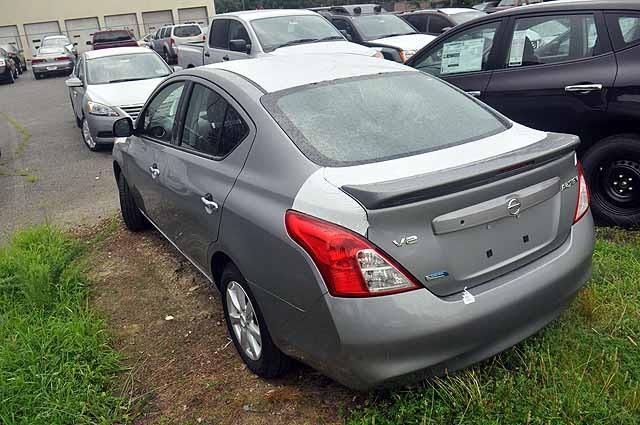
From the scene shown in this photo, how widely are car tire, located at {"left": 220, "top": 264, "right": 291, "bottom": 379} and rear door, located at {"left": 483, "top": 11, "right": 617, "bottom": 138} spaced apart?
3.10 metres

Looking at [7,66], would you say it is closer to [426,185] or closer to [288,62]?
[288,62]

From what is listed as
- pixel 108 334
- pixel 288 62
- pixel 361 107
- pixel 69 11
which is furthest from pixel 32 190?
pixel 69 11

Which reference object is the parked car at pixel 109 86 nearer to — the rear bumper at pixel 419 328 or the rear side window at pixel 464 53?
the rear side window at pixel 464 53

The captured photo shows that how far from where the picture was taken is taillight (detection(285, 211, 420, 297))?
2.26 metres

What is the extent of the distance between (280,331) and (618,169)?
3195 mm

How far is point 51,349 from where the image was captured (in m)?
3.37

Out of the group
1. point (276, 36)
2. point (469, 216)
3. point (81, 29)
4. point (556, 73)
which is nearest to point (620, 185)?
point (556, 73)

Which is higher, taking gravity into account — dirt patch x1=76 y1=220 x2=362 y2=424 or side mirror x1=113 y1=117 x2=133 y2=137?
side mirror x1=113 y1=117 x2=133 y2=137

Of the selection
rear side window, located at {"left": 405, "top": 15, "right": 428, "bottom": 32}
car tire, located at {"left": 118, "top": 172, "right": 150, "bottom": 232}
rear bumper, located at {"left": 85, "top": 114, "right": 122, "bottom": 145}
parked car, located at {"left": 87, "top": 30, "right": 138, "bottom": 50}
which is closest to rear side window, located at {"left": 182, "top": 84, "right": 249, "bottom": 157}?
car tire, located at {"left": 118, "top": 172, "right": 150, "bottom": 232}

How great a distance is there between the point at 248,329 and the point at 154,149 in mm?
1802

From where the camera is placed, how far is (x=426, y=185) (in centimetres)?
229

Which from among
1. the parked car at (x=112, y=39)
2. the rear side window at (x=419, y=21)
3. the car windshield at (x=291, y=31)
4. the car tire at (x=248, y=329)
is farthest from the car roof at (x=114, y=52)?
the parked car at (x=112, y=39)

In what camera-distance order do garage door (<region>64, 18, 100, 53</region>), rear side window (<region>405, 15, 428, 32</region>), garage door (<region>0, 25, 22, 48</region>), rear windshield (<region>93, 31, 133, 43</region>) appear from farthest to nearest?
garage door (<region>64, 18, 100, 53</region>) → garage door (<region>0, 25, 22, 48</region>) → rear windshield (<region>93, 31, 133, 43</region>) → rear side window (<region>405, 15, 428, 32</region>)

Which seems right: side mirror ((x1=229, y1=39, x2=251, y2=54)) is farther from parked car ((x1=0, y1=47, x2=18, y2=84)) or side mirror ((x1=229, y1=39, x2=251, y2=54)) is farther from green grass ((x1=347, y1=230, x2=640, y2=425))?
parked car ((x1=0, y1=47, x2=18, y2=84))
